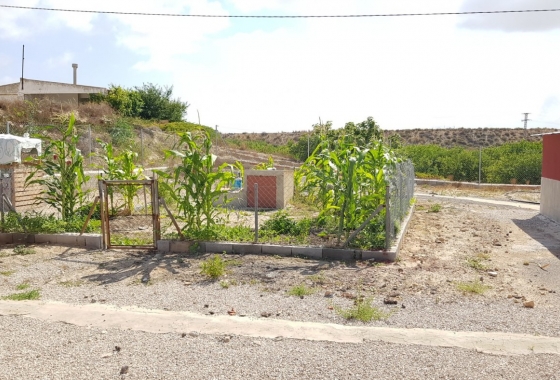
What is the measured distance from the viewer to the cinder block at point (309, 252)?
29.9ft

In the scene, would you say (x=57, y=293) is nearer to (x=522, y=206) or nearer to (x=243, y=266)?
(x=243, y=266)

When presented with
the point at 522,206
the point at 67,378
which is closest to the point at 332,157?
the point at 67,378

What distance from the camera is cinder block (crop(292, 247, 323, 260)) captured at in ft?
29.9

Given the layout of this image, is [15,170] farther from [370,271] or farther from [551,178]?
[551,178]

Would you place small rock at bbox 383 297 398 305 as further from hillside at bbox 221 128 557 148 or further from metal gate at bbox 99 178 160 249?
hillside at bbox 221 128 557 148

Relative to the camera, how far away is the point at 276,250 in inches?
367

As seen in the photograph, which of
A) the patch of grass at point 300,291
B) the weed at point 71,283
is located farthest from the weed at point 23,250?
the patch of grass at point 300,291

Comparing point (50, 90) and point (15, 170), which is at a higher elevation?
point (50, 90)

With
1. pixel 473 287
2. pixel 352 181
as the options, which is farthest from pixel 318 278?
pixel 352 181

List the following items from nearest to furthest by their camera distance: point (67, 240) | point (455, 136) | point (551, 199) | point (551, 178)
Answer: point (67, 240) → point (551, 199) → point (551, 178) → point (455, 136)

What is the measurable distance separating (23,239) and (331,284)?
21.5 feet

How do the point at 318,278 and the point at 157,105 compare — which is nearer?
the point at 318,278

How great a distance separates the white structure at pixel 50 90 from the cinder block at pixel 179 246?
87.5 ft

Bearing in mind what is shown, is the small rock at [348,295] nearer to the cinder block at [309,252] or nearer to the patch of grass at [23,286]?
the cinder block at [309,252]
